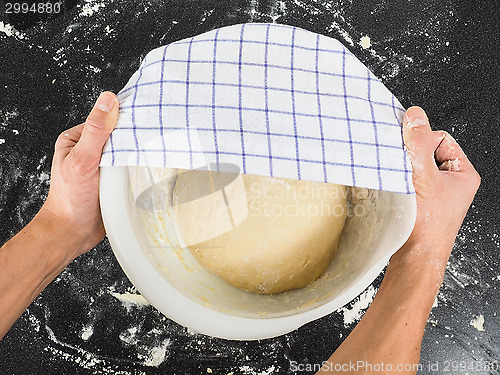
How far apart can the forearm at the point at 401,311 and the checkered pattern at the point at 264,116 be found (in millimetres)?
161

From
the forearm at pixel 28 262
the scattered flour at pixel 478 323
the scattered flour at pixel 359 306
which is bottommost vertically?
the scattered flour at pixel 478 323

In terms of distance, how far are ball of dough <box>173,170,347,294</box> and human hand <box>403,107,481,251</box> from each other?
5.2 inches

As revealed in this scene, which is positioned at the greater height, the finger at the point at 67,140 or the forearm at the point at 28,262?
the finger at the point at 67,140

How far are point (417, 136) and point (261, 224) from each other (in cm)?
27

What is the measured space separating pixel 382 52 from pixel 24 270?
808 mm

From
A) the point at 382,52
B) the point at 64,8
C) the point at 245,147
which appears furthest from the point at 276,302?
the point at 64,8

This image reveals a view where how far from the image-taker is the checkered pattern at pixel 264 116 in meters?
0.61

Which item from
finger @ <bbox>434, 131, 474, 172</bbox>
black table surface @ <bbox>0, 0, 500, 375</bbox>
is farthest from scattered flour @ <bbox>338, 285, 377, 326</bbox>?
finger @ <bbox>434, 131, 474, 172</bbox>

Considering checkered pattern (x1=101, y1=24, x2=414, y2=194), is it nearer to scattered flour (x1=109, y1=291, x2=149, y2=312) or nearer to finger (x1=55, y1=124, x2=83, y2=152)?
finger (x1=55, y1=124, x2=83, y2=152)

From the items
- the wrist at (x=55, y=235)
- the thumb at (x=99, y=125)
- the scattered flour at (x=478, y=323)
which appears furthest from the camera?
the scattered flour at (x=478, y=323)

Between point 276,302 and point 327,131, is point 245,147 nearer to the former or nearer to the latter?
point 327,131

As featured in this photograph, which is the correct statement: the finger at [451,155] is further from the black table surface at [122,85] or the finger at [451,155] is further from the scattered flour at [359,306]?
the scattered flour at [359,306]

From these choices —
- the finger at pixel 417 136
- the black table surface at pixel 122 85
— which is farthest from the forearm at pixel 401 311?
the black table surface at pixel 122 85

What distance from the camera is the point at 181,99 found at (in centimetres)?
62
